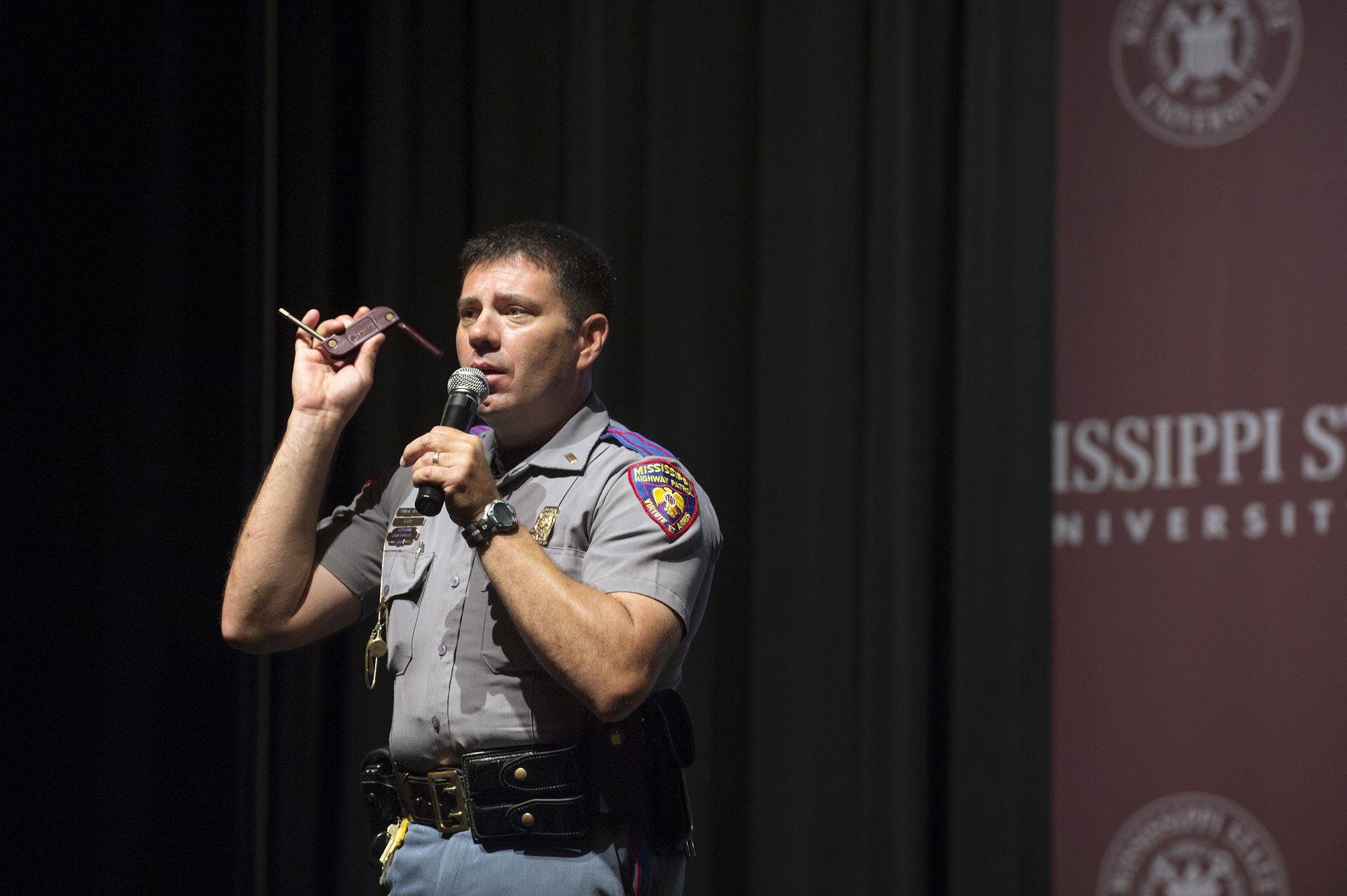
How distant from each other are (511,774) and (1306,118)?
183 cm

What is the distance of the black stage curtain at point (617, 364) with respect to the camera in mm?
2496

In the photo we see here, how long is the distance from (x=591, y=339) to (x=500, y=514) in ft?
1.45

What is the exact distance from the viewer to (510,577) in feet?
4.71

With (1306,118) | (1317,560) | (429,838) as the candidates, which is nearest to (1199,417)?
(1317,560)

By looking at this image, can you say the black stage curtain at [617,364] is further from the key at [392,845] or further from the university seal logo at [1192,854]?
the key at [392,845]

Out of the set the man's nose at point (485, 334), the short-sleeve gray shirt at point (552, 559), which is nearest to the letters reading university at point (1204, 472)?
the short-sleeve gray shirt at point (552, 559)

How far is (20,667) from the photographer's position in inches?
105

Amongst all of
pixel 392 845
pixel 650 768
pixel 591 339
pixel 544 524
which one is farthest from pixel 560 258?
pixel 392 845

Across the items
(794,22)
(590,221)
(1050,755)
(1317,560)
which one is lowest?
(1050,755)

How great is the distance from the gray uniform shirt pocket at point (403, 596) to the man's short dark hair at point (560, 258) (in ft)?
1.27

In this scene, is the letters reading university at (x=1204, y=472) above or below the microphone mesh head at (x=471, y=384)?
below

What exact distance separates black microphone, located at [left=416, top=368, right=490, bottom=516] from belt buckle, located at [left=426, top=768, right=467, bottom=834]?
330 mm

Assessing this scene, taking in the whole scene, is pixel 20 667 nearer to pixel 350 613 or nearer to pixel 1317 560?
Result: pixel 350 613

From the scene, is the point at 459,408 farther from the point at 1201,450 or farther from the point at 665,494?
the point at 1201,450
